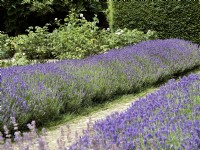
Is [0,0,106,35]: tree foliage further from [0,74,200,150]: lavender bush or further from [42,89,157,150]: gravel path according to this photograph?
[0,74,200,150]: lavender bush

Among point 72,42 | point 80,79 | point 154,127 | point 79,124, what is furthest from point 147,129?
point 72,42

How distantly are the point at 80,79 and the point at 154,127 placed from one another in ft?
9.81

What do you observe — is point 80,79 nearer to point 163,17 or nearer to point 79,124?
point 79,124

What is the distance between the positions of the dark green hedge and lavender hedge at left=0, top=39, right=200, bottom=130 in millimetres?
1985

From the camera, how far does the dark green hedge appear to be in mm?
10094

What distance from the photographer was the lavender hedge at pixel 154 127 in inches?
99.1

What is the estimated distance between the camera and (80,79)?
5719mm

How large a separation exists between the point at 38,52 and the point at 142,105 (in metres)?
6.81

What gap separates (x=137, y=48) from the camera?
7.88 m

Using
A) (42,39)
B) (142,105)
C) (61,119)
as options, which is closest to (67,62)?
(61,119)

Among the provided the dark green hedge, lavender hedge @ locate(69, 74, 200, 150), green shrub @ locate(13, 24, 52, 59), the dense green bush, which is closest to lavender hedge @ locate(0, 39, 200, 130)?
the dense green bush

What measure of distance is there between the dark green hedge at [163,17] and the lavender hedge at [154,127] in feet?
21.5

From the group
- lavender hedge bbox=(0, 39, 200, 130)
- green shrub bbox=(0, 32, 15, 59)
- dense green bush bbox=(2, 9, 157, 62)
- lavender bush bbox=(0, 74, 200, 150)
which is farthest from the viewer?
green shrub bbox=(0, 32, 15, 59)

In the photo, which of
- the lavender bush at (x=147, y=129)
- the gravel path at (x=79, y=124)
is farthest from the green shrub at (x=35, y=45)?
the lavender bush at (x=147, y=129)
